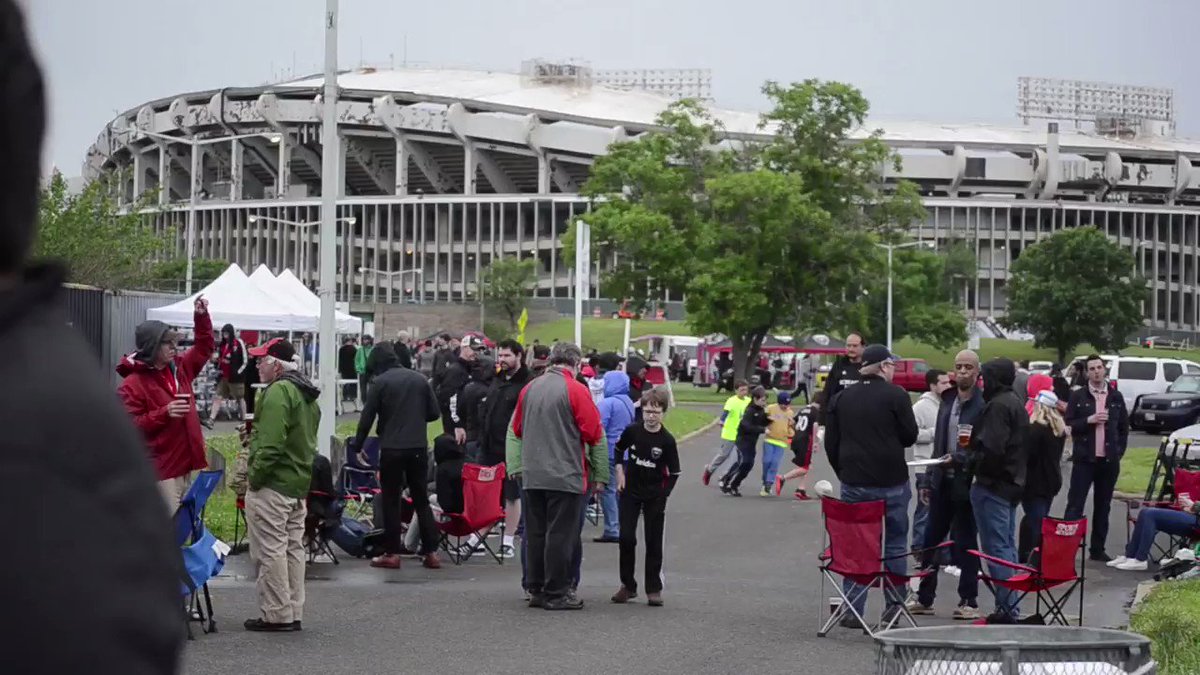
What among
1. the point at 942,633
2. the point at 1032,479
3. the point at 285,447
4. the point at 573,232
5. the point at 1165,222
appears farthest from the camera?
the point at 1165,222

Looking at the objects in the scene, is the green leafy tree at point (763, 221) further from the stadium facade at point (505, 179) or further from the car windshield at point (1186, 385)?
the stadium facade at point (505, 179)

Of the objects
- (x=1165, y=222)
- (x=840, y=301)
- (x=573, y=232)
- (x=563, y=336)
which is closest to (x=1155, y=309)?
(x=1165, y=222)

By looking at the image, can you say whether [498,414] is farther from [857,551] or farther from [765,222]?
[765,222]

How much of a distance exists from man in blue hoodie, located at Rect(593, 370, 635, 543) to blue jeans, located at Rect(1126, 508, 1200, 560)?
491cm

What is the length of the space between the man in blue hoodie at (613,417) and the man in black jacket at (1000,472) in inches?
214

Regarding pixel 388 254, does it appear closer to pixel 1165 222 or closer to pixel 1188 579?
pixel 1165 222

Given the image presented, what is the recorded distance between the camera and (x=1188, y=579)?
45.5 ft

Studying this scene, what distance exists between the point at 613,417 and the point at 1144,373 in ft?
109

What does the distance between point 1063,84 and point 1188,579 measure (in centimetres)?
15635

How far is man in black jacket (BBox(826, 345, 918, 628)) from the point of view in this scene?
11812 millimetres

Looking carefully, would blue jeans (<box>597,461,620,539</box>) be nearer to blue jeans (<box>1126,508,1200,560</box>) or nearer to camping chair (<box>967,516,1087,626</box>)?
blue jeans (<box>1126,508,1200,560</box>)

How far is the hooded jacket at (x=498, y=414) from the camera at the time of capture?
15.5 meters

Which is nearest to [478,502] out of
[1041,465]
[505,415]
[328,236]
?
[505,415]

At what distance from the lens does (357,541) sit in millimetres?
15250
